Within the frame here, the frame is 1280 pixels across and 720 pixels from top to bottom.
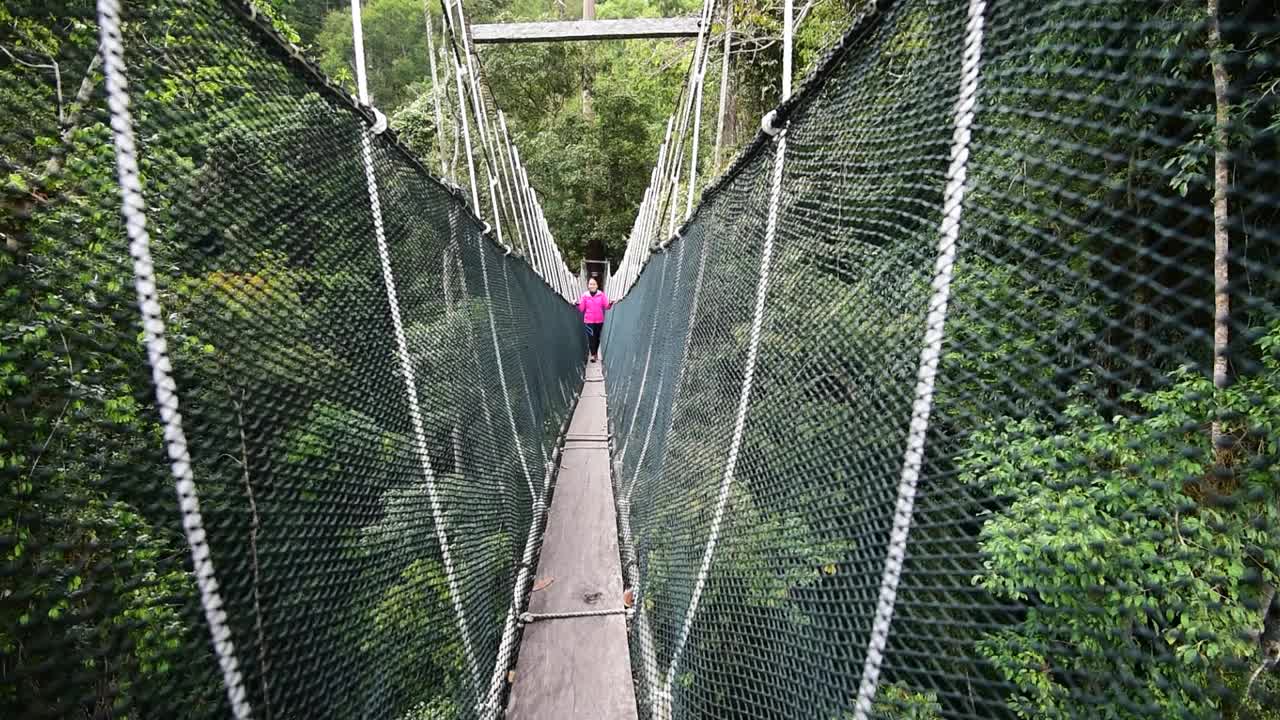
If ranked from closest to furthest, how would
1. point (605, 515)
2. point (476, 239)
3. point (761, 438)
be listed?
point (761, 438)
point (476, 239)
point (605, 515)

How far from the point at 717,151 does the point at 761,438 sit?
7.43 ft

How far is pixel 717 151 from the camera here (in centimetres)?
301

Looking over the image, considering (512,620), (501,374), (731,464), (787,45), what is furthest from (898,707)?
(501,374)

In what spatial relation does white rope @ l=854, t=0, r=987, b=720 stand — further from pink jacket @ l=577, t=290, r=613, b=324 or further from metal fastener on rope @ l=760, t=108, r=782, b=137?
pink jacket @ l=577, t=290, r=613, b=324

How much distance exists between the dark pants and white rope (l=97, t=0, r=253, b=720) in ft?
23.3

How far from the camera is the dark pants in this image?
25.3 ft

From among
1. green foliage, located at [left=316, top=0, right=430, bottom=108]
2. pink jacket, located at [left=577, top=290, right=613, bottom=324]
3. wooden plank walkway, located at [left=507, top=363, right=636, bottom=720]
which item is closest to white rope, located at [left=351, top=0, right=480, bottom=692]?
wooden plank walkway, located at [left=507, top=363, right=636, bottom=720]

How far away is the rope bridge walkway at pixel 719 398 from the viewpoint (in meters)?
0.65

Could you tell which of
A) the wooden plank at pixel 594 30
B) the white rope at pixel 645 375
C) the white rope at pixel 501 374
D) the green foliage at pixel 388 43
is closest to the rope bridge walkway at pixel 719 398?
the white rope at pixel 501 374

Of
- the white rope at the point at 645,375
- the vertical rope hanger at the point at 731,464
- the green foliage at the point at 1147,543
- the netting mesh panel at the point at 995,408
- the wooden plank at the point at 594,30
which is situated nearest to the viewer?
the netting mesh panel at the point at 995,408

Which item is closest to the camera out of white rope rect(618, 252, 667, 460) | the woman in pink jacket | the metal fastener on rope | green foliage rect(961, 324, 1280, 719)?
green foliage rect(961, 324, 1280, 719)

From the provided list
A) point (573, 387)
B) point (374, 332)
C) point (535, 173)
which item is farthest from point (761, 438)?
point (535, 173)

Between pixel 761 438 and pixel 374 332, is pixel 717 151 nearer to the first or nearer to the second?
pixel 761 438

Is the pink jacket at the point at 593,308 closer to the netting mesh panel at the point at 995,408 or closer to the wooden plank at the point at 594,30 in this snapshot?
the wooden plank at the point at 594,30
